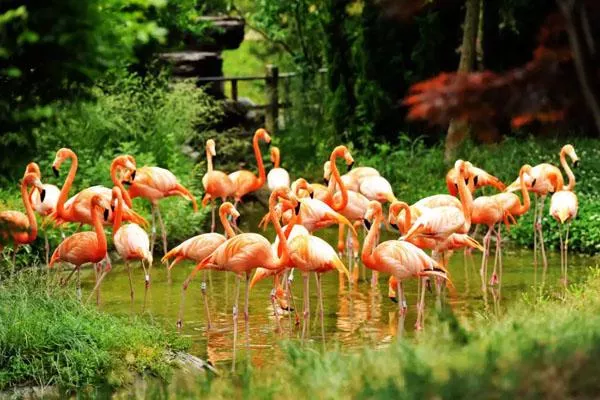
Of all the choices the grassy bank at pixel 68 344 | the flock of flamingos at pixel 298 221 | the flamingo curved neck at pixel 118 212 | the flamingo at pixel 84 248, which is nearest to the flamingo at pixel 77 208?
the flock of flamingos at pixel 298 221

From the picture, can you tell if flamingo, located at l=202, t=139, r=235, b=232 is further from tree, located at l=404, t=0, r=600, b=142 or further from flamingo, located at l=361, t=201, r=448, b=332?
tree, located at l=404, t=0, r=600, b=142

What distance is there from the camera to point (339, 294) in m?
10.9

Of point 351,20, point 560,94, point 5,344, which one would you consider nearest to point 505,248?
point 351,20

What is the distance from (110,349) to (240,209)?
8864 mm

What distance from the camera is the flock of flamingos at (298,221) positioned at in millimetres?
8695

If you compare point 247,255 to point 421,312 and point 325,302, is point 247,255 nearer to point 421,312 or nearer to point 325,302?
point 421,312

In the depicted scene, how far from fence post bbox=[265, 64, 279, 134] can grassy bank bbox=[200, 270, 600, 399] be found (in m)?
15.3

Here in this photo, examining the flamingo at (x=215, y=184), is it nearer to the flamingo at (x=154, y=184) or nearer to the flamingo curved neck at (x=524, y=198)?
the flamingo at (x=154, y=184)

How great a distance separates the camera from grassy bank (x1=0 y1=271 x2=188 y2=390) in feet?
23.9

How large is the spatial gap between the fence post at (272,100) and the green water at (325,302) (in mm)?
8871

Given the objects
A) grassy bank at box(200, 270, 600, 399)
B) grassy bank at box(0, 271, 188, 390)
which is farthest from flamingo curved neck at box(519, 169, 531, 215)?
grassy bank at box(200, 270, 600, 399)

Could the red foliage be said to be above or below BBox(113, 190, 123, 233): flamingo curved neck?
above

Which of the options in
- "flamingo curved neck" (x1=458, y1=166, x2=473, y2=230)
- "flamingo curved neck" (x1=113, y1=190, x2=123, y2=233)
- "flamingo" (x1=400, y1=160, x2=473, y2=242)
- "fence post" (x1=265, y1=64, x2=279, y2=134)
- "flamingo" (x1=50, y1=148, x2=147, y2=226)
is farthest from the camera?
"fence post" (x1=265, y1=64, x2=279, y2=134)

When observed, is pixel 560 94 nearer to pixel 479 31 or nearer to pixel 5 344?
pixel 5 344
